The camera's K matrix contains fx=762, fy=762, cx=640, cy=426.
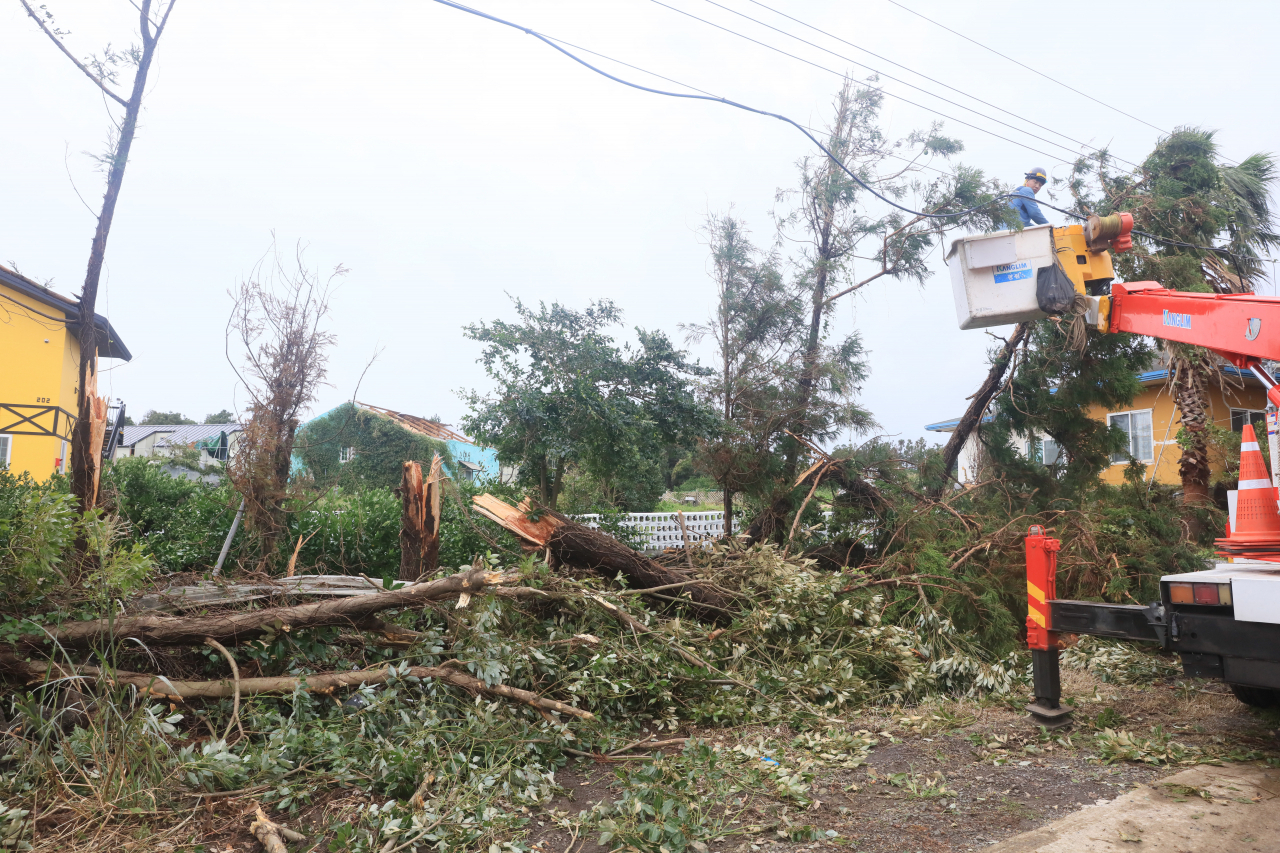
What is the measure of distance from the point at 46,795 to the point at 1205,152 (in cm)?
Answer: 1331

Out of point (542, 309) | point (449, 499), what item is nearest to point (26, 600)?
point (449, 499)

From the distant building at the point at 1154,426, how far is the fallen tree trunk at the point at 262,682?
306 inches

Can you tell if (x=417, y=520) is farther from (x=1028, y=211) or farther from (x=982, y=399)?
(x=982, y=399)

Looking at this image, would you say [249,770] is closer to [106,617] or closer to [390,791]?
[390,791]

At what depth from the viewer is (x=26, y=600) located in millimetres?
4078

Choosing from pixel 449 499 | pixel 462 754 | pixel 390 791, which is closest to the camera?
pixel 390 791

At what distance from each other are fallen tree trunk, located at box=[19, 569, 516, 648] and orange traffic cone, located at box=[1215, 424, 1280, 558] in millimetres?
4241

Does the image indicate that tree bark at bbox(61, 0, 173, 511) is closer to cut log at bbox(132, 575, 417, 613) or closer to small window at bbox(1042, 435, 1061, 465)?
cut log at bbox(132, 575, 417, 613)

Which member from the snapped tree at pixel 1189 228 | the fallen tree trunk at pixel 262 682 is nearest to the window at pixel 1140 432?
the snapped tree at pixel 1189 228

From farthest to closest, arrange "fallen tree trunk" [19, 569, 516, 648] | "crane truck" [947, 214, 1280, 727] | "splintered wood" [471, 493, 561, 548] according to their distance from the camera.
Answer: "splintered wood" [471, 493, 561, 548] → "fallen tree trunk" [19, 569, 516, 648] → "crane truck" [947, 214, 1280, 727]

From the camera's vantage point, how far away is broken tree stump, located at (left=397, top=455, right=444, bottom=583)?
6.54 meters

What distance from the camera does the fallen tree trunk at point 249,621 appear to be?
158 inches

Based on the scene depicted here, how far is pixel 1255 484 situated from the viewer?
4164 mm

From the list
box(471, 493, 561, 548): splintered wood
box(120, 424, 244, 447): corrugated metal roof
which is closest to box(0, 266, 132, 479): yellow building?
box(471, 493, 561, 548): splintered wood
